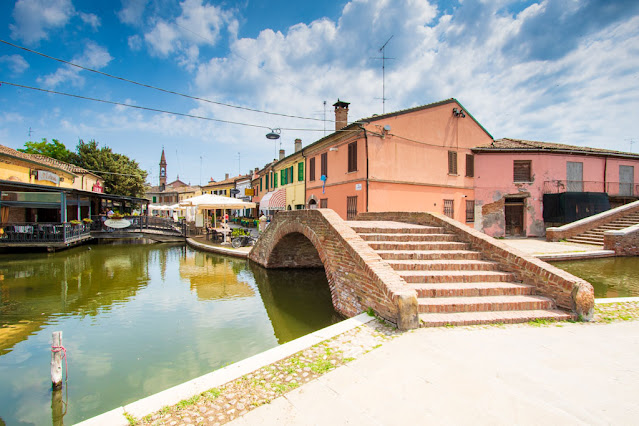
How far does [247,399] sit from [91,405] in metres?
2.63

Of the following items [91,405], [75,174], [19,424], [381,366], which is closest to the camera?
[381,366]

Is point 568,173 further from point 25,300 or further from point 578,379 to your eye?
point 25,300

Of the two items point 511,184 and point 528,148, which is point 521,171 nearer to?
point 511,184

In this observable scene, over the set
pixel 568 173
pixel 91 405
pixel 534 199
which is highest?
pixel 568 173

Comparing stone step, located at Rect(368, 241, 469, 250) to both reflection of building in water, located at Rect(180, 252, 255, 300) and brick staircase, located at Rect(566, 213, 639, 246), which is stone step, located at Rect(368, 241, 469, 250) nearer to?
reflection of building in water, located at Rect(180, 252, 255, 300)

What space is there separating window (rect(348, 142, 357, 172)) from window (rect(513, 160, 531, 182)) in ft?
35.9

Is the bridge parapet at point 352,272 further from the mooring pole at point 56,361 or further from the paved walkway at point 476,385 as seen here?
the mooring pole at point 56,361

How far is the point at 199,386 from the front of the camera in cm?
283

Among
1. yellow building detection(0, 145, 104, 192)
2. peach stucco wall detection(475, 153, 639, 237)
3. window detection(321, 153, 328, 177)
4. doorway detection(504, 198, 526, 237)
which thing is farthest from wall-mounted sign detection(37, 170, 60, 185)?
doorway detection(504, 198, 526, 237)

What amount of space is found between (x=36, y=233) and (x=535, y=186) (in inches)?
1116

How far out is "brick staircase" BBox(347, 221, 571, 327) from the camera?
4.27 metres

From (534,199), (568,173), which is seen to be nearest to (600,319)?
(534,199)

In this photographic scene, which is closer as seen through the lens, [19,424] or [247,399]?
[247,399]

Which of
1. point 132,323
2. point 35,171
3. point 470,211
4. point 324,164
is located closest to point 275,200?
point 324,164
